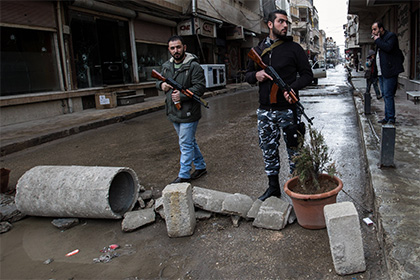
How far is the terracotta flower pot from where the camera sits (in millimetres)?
3023

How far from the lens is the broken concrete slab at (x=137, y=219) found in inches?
141

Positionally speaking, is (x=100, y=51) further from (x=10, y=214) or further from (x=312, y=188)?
(x=312, y=188)

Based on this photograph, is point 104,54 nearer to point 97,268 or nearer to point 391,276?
point 97,268

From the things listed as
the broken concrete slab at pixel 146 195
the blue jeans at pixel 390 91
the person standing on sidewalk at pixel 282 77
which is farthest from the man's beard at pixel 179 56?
the blue jeans at pixel 390 91

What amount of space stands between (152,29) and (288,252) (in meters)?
16.5

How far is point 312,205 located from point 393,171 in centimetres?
155

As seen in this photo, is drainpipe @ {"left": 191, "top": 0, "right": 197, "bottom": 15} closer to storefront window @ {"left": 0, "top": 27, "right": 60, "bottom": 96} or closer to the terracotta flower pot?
storefront window @ {"left": 0, "top": 27, "right": 60, "bottom": 96}

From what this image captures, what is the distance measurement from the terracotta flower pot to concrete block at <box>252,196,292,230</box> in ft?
0.43

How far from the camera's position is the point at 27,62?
11.1m

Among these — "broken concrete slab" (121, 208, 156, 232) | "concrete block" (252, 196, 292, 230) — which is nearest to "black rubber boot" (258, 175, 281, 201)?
"concrete block" (252, 196, 292, 230)

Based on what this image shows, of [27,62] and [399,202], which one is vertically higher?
[27,62]

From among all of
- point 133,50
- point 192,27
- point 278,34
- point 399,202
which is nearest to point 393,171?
point 399,202

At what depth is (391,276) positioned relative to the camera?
2.30 metres

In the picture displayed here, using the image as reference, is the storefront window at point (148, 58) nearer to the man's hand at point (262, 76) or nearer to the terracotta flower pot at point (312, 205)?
the man's hand at point (262, 76)
